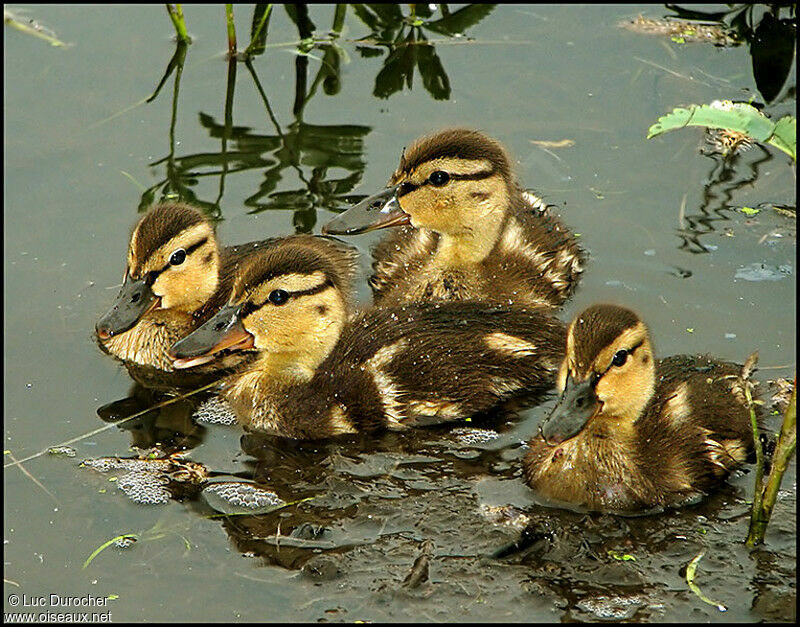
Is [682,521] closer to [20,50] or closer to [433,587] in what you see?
[433,587]

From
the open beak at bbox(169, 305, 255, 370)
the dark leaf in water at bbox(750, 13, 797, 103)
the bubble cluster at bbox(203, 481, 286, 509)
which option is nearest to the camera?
the bubble cluster at bbox(203, 481, 286, 509)

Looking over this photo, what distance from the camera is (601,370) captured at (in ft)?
16.4

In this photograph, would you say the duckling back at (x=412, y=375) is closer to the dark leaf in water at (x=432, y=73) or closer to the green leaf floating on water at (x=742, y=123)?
the green leaf floating on water at (x=742, y=123)

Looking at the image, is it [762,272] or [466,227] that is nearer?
[466,227]

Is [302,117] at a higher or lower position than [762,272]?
higher

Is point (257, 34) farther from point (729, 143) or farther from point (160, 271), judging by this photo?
point (729, 143)

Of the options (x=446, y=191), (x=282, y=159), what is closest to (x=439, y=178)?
(x=446, y=191)

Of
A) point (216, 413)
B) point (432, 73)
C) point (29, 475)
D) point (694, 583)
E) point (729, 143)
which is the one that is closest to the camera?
point (694, 583)

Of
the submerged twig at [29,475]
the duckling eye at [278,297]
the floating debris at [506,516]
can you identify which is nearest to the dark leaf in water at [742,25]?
the duckling eye at [278,297]

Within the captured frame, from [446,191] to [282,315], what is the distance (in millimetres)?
1113

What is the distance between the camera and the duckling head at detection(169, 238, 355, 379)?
5.80 meters

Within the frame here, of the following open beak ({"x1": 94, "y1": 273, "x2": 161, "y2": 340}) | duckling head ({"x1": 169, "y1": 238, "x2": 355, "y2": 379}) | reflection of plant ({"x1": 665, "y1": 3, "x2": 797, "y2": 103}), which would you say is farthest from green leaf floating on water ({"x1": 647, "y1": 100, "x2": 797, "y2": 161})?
reflection of plant ({"x1": 665, "y1": 3, "x2": 797, "y2": 103})

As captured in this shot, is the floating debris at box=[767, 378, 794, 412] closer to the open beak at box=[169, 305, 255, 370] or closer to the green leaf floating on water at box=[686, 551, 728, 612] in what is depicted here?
the green leaf floating on water at box=[686, 551, 728, 612]

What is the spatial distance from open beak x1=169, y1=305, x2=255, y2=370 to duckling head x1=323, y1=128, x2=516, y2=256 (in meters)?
0.83
